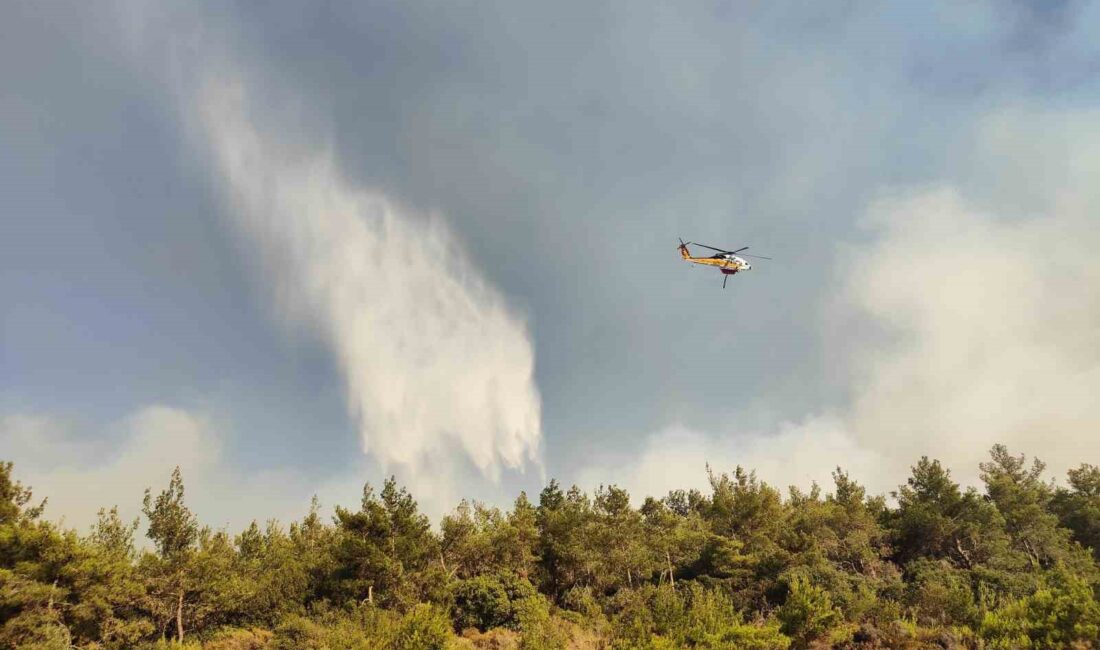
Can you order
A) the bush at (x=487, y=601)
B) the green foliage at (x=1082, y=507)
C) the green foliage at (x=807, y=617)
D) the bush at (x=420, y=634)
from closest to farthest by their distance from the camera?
the bush at (x=420, y=634) → the green foliage at (x=807, y=617) → the bush at (x=487, y=601) → the green foliage at (x=1082, y=507)

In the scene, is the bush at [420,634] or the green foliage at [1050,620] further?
the green foliage at [1050,620]

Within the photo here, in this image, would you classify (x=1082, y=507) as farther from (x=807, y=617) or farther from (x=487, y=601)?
(x=487, y=601)

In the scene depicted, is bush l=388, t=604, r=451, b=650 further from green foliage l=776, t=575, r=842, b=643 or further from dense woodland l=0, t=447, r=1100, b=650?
green foliage l=776, t=575, r=842, b=643

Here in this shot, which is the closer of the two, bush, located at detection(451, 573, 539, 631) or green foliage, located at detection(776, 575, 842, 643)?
green foliage, located at detection(776, 575, 842, 643)

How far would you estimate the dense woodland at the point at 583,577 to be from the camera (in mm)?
41312

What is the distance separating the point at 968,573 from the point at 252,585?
78.9m

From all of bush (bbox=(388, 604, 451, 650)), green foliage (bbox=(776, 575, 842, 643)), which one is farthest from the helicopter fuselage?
bush (bbox=(388, 604, 451, 650))

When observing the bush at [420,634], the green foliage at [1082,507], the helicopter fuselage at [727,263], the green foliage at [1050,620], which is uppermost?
the helicopter fuselage at [727,263]

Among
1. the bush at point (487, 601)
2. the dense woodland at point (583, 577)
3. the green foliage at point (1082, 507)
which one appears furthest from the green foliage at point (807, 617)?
the green foliage at point (1082, 507)

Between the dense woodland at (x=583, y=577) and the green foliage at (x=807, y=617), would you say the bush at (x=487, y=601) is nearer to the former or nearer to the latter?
the dense woodland at (x=583, y=577)

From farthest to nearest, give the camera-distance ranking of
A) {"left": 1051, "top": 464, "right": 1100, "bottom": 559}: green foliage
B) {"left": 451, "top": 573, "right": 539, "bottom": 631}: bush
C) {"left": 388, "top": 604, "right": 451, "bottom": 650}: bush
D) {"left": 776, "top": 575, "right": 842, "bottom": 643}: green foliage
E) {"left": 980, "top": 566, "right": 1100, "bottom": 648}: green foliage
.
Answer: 1. {"left": 1051, "top": 464, "right": 1100, "bottom": 559}: green foliage
2. {"left": 451, "top": 573, "right": 539, "bottom": 631}: bush
3. {"left": 776, "top": 575, "right": 842, "bottom": 643}: green foliage
4. {"left": 980, "top": 566, "right": 1100, "bottom": 648}: green foliage
5. {"left": 388, "top": 604, "right": 451, "bottom": 650}: bush

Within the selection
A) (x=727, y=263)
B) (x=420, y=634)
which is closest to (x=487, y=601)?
(x=420, y=634)

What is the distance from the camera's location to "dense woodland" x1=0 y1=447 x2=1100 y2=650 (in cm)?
4131

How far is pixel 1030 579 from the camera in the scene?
56.1m
